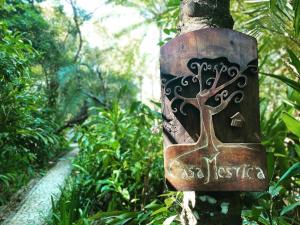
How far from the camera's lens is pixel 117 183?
337cm

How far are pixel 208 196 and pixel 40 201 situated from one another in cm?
311

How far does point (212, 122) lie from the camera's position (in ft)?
5.19

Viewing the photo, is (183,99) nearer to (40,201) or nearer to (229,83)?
(229,83)

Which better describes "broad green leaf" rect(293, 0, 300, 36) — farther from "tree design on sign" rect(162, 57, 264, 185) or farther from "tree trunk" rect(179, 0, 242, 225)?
"tree design on sign" rect(162, 57, 264, 185)

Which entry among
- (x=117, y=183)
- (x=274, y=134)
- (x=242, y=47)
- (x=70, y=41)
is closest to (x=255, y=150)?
(x=242, y=47)

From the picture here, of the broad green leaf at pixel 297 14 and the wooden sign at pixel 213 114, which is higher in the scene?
the broad green leaf at pixel 297 14

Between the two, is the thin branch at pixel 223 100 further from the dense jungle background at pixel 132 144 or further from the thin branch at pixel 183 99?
the dense jungle background at pixel 132 144

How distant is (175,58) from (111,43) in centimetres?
1272

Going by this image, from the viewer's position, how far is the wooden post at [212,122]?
5.05 feet

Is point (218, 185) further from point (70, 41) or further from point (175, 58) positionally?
point (70, 41)

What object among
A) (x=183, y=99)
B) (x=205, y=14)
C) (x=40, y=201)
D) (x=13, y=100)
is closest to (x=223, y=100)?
(x=183, y=99)

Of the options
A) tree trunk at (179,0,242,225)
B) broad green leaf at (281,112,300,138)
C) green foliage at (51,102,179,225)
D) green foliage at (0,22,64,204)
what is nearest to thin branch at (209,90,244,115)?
tree trunk at (179,0,242,225)

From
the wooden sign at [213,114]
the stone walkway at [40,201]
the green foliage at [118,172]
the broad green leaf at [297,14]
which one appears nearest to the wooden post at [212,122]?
the wooden sign at [213,114]

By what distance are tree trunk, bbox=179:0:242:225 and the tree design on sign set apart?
0.18 m
